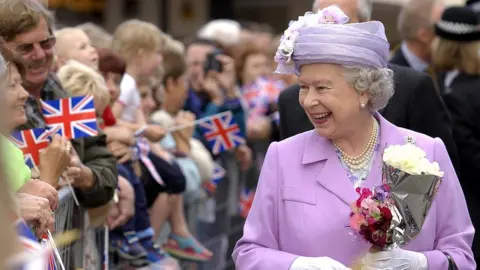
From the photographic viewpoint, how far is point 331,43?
4012mm

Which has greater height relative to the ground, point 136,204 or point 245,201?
point 136,204

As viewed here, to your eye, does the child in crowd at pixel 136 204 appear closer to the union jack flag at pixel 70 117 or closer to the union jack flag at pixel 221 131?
the union jack flag at pixel 70 117

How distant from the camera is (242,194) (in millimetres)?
11156

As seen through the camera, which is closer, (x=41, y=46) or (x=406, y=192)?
(x=406, y=192)

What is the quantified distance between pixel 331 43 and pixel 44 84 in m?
2.18

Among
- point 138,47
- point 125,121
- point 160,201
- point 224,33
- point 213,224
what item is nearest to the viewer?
point 125,121

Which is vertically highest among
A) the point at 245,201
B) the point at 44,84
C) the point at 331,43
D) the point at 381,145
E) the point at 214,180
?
the point at 331,43

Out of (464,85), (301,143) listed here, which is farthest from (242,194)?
(301,143)

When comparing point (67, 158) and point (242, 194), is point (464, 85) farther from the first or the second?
point (242, 194)

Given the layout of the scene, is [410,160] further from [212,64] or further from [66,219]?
[212,64]

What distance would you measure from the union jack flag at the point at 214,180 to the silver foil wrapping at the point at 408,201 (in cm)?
542

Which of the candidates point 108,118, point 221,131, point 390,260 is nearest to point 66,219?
point 108,118

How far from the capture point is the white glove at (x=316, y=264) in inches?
150

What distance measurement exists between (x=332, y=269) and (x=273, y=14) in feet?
80.3
